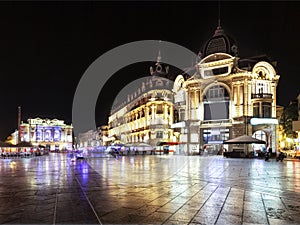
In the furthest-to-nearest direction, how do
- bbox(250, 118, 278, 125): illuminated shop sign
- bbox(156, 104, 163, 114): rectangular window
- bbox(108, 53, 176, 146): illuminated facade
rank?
bbox(156, 104, 163, 114): rectangular window
bbox(108, 53, 176, 146): illuminated facade
bbox(250, 118, 278, 125): illuminated shop sign

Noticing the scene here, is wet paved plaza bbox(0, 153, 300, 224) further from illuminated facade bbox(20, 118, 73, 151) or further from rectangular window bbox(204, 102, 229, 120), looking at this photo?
illuminated facade bbox(20, 118, 73, 151)

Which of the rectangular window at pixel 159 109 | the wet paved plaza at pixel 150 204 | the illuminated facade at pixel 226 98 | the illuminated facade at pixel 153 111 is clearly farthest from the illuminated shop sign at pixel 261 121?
the wet paved plaza at pixel 150 204

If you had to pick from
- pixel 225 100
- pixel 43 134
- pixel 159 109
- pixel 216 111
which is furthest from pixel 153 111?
pixel 43 134

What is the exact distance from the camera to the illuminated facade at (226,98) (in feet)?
172

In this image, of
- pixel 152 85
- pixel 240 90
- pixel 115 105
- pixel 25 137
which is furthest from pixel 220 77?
pixel 25 137

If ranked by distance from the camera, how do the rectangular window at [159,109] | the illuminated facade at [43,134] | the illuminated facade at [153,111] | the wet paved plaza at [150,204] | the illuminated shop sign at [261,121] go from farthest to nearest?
the illuminated facade at [43,134] < the rectangular window at [159,109] < the illuminated facade at [153,111] < the illuminated shop sign at [261,121] < the wet paved plaza at [150,204]

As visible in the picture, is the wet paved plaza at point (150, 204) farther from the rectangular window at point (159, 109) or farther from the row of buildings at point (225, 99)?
the rectangular window at point (159, 109)

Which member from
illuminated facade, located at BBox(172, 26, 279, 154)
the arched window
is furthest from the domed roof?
the arched window

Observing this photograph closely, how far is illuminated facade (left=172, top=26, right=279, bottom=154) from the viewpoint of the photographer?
52.3 meters

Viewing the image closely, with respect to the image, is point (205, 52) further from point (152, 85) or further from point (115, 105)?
point (115, 105)

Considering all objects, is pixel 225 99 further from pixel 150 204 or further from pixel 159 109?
pixel 150 204

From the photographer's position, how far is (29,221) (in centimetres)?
714

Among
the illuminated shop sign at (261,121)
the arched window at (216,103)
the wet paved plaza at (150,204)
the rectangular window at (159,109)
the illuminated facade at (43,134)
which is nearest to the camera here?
the wet paved plaza at (150,204)

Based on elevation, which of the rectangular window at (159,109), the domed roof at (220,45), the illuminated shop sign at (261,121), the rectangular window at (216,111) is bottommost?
the illuminated shop sign at (261,121)
